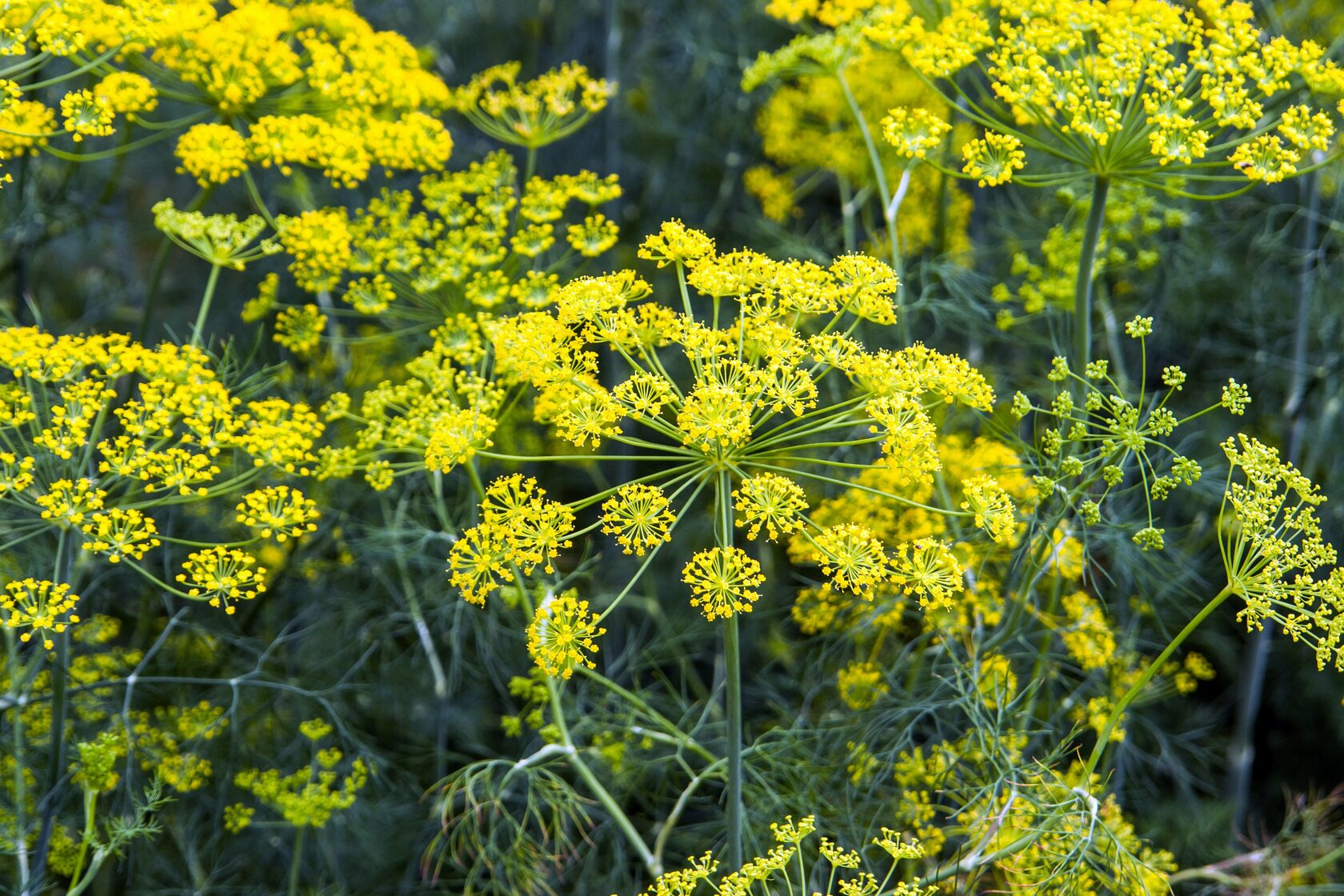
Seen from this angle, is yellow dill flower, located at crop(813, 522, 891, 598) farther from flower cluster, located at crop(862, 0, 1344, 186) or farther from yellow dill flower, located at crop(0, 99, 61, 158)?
yellow dill flower, located at crop(0, 99, 61, 158)

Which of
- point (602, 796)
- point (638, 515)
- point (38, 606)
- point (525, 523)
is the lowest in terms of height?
point (602, 796)

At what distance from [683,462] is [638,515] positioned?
34.5 inches

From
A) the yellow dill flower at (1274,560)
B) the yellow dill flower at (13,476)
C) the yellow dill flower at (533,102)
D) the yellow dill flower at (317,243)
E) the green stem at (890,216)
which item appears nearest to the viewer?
the yellow dill flower at (1274,560)

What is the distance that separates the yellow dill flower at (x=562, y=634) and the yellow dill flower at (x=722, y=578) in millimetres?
256

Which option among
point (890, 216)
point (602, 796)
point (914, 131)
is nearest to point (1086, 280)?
point (914, 131)

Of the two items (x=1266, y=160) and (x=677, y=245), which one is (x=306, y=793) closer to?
(x=677, y=245)

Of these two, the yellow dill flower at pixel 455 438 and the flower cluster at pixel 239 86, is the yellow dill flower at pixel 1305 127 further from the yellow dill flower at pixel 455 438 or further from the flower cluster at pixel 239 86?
the flower cluster at pixel 239 86

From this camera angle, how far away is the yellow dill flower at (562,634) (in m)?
2.60

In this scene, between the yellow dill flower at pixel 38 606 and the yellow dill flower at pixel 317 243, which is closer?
the yellow dill flower at pixel 38 606

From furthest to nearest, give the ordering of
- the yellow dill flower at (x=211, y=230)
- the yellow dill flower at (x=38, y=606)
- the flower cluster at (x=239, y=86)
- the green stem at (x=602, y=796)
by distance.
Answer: the yellow dill flower at (x=211, y=230) < the flower cluster at (x=239, y=86) < the green stem at (x=602, y=796) < the yellow dill flower at (x=38, y=606)

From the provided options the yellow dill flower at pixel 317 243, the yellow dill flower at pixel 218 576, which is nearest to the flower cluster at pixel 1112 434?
the yellow dill flower at pixel 218 576

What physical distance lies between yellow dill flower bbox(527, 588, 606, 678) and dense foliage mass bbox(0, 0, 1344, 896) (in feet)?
0.07

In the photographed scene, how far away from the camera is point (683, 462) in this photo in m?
3.53

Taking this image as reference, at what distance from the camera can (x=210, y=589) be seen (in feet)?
9.89
